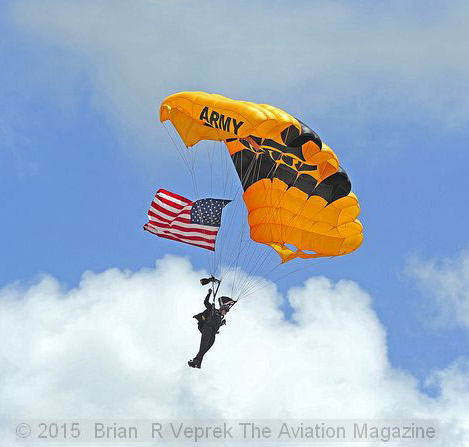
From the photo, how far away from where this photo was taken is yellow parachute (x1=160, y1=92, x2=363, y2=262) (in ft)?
151

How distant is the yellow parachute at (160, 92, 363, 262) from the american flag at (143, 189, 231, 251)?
196 cm

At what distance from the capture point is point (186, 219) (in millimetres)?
49438

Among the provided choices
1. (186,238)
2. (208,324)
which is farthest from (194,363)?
(186,238)

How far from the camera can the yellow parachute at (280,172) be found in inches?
1809

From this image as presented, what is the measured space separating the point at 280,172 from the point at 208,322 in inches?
253

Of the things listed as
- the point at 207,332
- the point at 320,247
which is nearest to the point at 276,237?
the point at 320,247

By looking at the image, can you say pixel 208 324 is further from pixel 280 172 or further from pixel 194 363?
pixel 280 172

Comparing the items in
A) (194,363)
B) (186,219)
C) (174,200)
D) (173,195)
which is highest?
(173,195)

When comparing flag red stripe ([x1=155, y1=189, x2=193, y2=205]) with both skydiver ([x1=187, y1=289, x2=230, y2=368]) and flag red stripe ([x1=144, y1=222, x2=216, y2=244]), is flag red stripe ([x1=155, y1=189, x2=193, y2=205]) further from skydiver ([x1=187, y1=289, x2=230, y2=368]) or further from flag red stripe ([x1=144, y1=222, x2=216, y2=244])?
skydiver ([x1=187, y1=289, x2=230, y2=368])

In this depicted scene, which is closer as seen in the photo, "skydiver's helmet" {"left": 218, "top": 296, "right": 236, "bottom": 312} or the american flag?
"skydiver's helmet" {"left": 218, "top": 296, "right": 236, "bottom": 312}

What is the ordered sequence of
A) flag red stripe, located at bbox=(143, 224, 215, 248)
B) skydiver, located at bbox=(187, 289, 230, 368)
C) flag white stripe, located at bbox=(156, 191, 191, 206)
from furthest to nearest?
flag white stripe, located at bbox=(156, 191, 191, 206) < flag red stripe, located at bbox=(143, 224, 215, 248) < skydiver, located at bbox=(187, 289, 230, 368)

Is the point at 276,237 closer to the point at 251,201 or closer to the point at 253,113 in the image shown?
the point at 251,201

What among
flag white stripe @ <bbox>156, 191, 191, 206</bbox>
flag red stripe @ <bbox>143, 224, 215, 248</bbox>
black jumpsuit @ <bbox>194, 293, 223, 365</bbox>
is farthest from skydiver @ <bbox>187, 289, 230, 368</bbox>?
flag white stripe @ <bbox>156, 191, 191, 206</bbox>

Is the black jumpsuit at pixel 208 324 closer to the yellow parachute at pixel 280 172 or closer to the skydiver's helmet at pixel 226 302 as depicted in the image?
the skydiver's helmet at pixel 226 302
